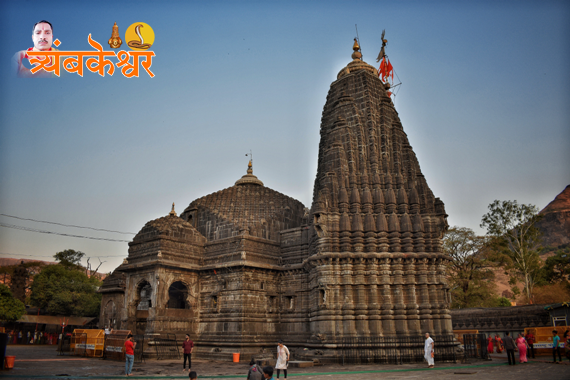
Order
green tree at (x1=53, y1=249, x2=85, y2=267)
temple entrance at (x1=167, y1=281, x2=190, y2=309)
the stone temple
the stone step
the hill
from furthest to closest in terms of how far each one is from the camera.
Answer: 1. the hill
2. green tree at (x1=53, y1=249, x2=85, y2=267)
3. temple entrance at (x1=167, y1=281, x2=190, y2=309)
4. the stone temple
5. the stone step

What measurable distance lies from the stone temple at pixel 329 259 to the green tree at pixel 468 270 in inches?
850

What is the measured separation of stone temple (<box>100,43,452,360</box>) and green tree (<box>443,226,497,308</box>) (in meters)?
21.6

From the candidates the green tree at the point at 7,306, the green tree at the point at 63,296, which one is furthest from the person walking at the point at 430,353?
the green tree at the point at 63,296

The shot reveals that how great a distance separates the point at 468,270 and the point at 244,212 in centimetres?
2602

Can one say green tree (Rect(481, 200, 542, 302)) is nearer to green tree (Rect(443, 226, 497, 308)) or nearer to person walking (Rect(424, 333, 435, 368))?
green tree (Rect(443, 226, 497, 308))

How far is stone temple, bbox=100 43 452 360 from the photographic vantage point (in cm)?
2145

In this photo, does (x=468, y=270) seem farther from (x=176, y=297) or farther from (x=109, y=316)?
A: (x=109, y=316)

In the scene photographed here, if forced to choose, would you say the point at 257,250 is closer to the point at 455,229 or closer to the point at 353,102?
the point at 353,102

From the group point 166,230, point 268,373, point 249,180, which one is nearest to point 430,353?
point 268,373

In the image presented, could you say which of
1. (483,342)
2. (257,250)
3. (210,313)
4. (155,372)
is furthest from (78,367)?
(483,342)

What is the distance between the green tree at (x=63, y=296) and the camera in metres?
50.5

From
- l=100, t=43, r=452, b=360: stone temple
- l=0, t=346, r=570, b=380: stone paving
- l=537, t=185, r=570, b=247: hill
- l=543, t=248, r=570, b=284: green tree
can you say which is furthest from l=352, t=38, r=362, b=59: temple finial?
l=537, t=185, r=570, b=247: hill

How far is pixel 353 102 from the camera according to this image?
2588 cm

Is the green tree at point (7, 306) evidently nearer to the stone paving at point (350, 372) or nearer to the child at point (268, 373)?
the stone paving at point (350, 372)
